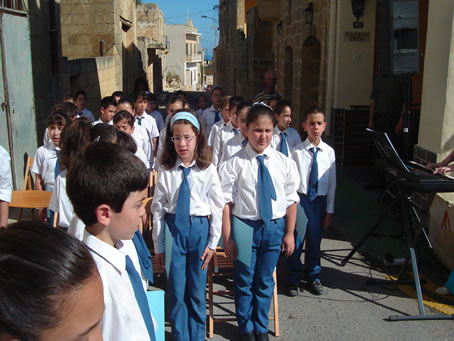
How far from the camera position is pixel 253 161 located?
3.57 m

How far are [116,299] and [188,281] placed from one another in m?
1.63

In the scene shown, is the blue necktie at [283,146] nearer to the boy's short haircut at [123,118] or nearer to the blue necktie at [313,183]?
the blue necktie at [313,183]

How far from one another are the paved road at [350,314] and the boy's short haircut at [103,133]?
5.66 feet

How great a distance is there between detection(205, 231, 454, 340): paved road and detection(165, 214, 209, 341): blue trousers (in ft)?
1.49

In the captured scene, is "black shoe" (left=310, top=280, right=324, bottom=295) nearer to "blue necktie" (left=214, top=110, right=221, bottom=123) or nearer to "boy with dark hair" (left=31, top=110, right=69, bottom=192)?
"boy with dark hair" (left=31, top=110, right=69, bottom=192)

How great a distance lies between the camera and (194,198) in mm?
3268

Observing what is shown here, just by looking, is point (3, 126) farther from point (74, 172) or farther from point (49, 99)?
point (74, 172)

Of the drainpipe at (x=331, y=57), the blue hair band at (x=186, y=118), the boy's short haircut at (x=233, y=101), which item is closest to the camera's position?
the blue hair band at (x=186, y=118)

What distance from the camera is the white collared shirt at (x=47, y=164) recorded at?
4.47m

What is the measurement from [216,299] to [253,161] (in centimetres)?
147

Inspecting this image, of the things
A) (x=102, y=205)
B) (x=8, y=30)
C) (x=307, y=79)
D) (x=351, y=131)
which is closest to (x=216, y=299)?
(x=102, y=205)

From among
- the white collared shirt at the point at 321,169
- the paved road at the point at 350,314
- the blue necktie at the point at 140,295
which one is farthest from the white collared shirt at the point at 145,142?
the blue necktie at the point at 140,295

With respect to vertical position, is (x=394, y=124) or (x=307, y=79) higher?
(x=307, y=79)

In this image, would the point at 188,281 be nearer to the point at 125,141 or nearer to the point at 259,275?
the point at 259,275
